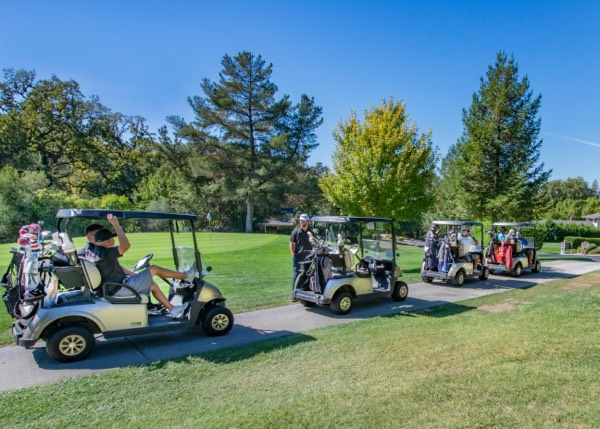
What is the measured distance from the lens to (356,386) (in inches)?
154

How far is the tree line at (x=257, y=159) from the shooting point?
1488 cm

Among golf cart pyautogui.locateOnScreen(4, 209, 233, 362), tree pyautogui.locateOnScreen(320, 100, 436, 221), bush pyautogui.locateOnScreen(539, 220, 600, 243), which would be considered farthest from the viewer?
bush pyautogui.locateOnScreen(539, 220, 600, 243)

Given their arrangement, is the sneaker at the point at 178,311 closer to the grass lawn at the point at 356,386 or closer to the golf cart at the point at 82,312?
the golf cart at the point at 82,312

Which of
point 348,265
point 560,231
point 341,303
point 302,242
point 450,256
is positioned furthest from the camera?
point 560,231

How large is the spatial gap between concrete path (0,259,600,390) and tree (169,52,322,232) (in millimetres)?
30788

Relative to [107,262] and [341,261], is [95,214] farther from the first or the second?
[341,261]

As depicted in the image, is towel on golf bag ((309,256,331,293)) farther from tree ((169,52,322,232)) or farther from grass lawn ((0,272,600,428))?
tree ((169,52,322,232))

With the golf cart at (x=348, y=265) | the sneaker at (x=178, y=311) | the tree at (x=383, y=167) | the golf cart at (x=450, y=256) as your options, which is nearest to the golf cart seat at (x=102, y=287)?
the sneaker at (x=178, y=311)

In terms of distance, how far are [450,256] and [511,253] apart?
3.28 m

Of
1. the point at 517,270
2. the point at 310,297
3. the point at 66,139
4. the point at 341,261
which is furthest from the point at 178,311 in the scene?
the point at 66,139

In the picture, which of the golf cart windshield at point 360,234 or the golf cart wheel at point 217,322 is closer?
the golf cart wheel at point 217,322

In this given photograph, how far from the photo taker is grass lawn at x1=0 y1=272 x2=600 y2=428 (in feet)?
10.8

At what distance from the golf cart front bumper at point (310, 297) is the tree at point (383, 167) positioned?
23.1ft

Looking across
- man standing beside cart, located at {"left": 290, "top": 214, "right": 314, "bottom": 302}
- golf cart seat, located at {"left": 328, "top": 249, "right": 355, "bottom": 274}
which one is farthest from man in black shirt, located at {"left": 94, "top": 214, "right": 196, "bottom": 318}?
golf cart seat, located at {"left": 328, "top": 249, "right": 355, "bottom": 274}
